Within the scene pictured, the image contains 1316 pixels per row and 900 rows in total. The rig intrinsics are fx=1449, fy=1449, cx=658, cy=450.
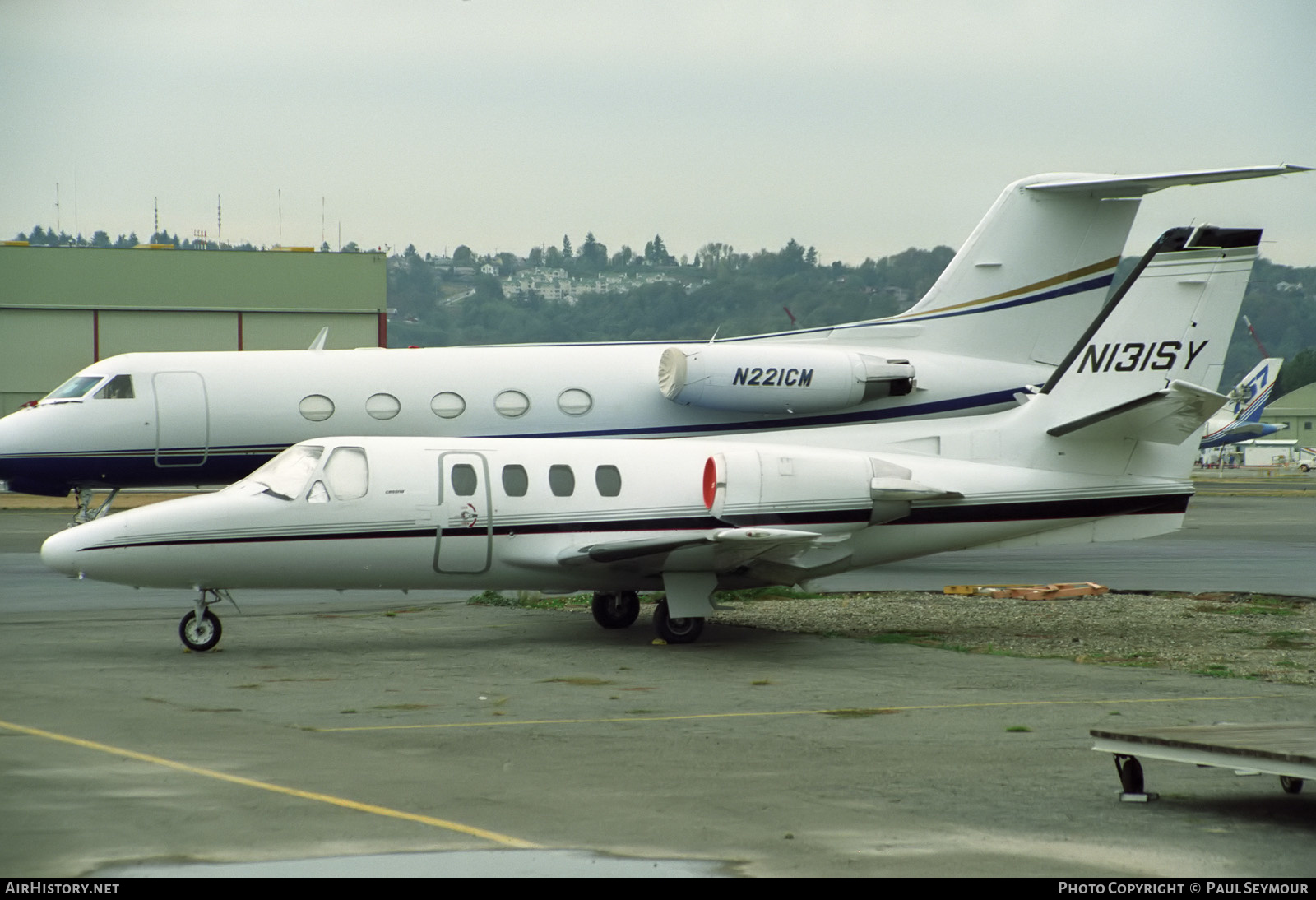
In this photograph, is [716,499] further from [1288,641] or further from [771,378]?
[1288,641]

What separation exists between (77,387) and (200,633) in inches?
319

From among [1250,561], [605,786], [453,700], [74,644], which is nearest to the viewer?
[605,786]

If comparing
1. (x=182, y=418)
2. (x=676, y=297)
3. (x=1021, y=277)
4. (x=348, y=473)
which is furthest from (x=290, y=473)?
(x=676, y=297)

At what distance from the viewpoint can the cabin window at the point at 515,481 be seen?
16.7m

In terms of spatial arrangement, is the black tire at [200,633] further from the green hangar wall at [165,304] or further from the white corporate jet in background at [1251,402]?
the white corporate jet in background at [1251,402]

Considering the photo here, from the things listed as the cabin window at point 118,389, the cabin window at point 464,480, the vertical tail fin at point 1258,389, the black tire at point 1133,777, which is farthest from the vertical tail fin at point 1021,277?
the vertical tail fin at point 1258,389

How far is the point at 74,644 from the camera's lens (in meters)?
16.1

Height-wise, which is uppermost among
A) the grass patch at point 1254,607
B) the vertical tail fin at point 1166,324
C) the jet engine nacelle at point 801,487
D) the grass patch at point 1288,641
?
the vertical tail fin at point 1166,324

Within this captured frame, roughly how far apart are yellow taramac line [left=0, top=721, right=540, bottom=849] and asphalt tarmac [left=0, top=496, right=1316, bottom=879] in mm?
31

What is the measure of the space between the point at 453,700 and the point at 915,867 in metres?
6.44

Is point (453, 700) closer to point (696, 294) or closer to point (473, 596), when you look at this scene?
point (473, 596)

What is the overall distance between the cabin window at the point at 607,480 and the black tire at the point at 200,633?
4.54m

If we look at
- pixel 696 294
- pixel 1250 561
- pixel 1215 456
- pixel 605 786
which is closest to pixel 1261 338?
pixel 1215 456

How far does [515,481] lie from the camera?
16750 mm
